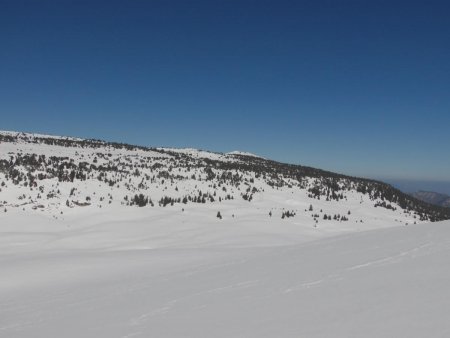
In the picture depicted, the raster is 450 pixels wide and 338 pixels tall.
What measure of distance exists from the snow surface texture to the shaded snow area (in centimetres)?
2

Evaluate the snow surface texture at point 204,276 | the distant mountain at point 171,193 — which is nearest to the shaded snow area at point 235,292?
the snow surface texture at point 204,276

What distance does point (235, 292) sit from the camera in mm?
5539

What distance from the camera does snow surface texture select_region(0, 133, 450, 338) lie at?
3889 millimetres

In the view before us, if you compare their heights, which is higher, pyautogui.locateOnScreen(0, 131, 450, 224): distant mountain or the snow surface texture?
pyautogui.locateOnScreen(0, 131, 450, 224): distant mountain

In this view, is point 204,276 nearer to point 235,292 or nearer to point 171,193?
point 235,292

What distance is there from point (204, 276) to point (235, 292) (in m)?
1.77

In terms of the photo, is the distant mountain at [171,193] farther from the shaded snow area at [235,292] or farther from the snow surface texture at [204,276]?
the shaded snow area at [235,292]

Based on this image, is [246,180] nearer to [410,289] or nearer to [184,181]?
[184,181]

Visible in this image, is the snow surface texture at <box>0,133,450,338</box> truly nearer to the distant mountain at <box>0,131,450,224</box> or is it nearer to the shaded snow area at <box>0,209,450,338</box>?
the shaded snow area at <box>0,209,450,338</box>

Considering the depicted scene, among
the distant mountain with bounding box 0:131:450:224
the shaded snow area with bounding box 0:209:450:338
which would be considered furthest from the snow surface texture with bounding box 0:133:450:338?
the distant mountain with bounding box 0:131:450:224

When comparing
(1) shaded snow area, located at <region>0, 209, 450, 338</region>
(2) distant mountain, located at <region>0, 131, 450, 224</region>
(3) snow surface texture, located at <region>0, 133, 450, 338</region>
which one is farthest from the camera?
(2) distant mountain, located at <region>0, 131, 450, 224</region>

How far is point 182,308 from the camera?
5.11 meters

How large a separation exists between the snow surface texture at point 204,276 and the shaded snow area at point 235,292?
23mm

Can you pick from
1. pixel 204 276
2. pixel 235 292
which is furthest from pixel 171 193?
pixel 235 292
